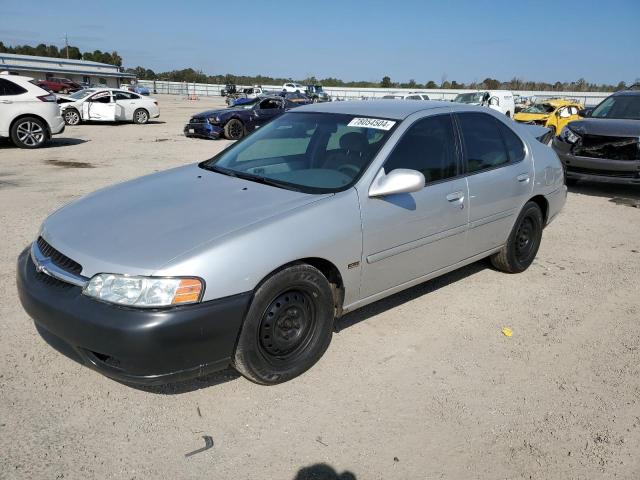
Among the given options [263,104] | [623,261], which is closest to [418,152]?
[623,261]

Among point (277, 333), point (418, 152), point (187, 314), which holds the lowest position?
point (277, 333)

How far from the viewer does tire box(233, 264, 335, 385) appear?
111 inches

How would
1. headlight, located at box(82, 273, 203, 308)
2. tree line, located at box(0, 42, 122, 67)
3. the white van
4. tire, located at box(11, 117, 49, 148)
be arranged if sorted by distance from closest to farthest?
1. headlight, located at box(82, 273, 203, 308)
2. tire, located at box(11, 117, 49, 148)
3. the white van
4. tree line, located at box(0, 42, 122, 67)

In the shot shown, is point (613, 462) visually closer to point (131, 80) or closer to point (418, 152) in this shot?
point (418, 152)

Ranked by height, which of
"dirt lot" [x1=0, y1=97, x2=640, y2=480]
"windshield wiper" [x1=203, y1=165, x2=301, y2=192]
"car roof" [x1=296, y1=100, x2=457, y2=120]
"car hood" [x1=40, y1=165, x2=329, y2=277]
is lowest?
"dirt lot" [x1=0, y1=97, x2=640, y2=480]

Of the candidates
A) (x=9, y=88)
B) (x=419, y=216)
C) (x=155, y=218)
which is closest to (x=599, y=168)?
(x=419, y=216)

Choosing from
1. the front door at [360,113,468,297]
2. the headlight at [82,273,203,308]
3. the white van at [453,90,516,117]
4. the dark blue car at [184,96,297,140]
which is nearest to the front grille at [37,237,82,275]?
the headlight at [82,273,203,308]

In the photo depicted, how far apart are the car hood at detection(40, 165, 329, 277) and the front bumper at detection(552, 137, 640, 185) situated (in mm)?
7093

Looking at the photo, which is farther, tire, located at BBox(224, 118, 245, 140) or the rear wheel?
the rear wheel

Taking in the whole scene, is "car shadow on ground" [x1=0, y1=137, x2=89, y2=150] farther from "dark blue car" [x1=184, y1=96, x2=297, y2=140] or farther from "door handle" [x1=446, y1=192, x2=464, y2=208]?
"door handle" [x1=446, y1=192, x2=464, y2=208]

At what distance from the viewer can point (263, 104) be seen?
59.9 feet

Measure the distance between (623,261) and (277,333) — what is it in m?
4.38

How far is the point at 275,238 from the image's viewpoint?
2.86 meters

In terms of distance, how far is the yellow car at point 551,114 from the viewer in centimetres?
2039
